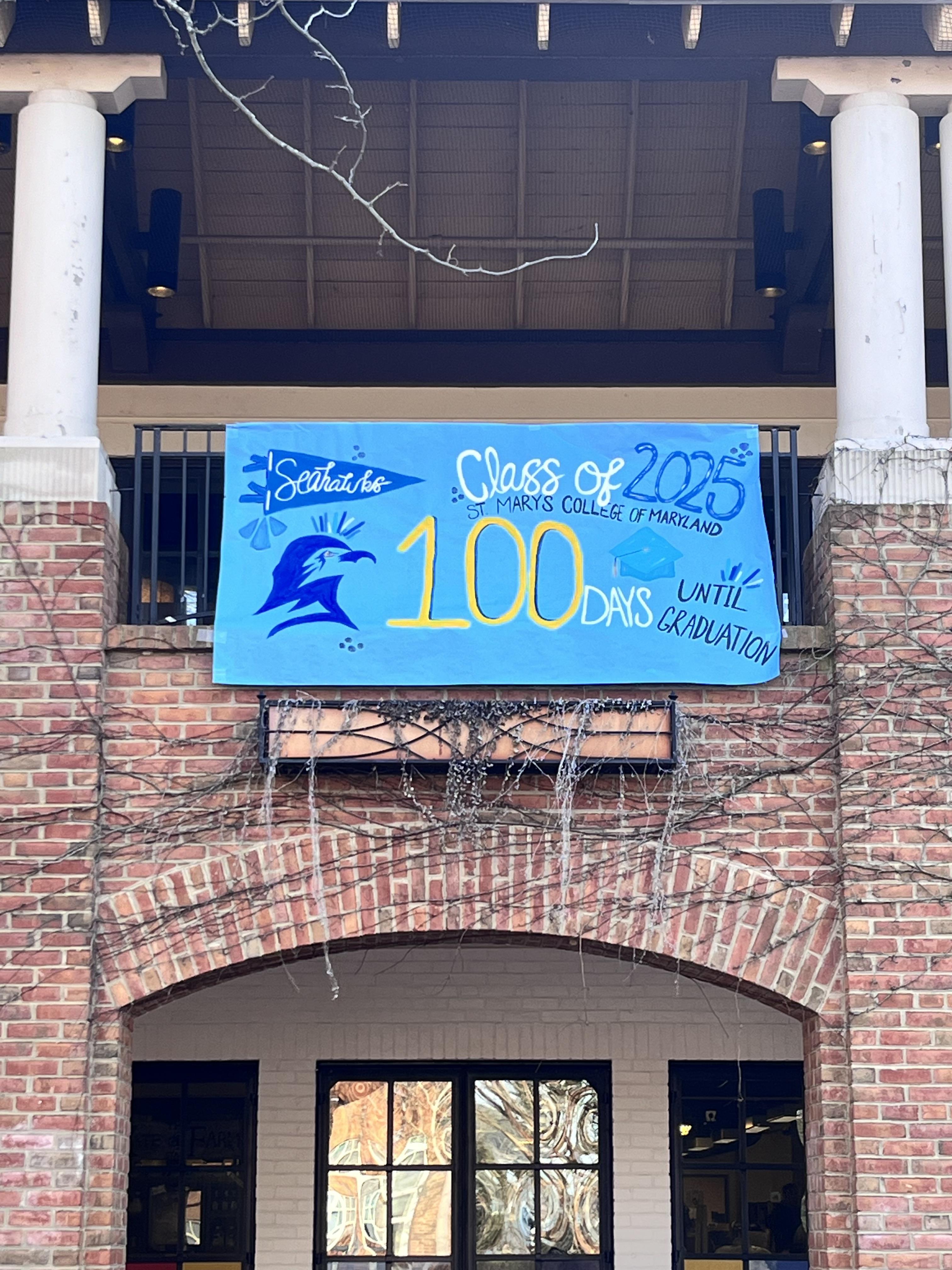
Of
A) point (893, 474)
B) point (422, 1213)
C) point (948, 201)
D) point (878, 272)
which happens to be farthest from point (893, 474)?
point (422, 1213)

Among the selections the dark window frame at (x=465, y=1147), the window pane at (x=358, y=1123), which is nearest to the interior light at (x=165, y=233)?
the dark window frame at (x=465, y=1147)

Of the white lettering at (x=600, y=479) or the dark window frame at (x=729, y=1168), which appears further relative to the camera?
the dark window frame at (x=729, y=1168)

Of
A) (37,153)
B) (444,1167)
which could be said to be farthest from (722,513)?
(444,1167)

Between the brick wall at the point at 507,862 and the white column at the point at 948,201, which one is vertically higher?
the white column at the point at 948,201

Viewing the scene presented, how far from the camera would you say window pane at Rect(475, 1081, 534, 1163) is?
29.7 ft

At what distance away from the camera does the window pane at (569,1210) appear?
351 inches

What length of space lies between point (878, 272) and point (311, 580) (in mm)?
2799

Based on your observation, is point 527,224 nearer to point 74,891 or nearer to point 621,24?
point 621,24

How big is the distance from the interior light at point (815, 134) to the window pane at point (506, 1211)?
5548 millimetres

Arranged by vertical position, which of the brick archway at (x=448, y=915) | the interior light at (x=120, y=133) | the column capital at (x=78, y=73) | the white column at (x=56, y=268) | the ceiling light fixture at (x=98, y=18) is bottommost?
the brick archway at (x=448, y=915)

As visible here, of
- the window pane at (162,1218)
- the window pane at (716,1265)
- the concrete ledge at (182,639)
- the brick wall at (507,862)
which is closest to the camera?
the brick wall at (507,862)

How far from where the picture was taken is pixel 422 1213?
29.4ft

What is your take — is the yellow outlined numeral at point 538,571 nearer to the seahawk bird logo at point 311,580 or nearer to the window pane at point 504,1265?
the seahawk bird logo at point 311,580

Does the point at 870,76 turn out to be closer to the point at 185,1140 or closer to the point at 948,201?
the point at 948,201
